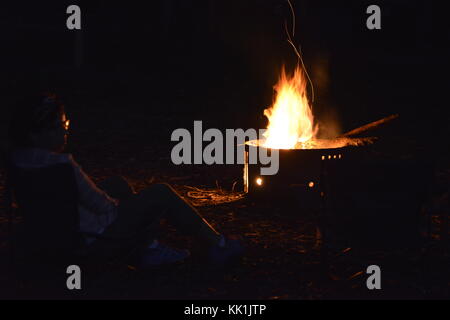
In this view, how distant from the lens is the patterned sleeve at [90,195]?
5059 mm

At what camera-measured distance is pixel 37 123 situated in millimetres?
4945

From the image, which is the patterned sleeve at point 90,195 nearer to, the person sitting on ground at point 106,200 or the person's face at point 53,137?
the person sitting on ground at point 106,200

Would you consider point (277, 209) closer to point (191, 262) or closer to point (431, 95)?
point (191, 262)

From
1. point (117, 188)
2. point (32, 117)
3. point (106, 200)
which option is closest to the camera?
point (32, 117)

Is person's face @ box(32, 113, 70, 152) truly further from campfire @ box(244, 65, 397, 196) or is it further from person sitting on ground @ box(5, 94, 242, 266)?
campfire @ box(244, 65, 397, 196)

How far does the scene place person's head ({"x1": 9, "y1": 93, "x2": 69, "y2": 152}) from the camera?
4910mm

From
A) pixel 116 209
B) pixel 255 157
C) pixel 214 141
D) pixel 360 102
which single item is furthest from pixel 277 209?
pixel 360 102

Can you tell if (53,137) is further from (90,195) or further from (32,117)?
(90,195)

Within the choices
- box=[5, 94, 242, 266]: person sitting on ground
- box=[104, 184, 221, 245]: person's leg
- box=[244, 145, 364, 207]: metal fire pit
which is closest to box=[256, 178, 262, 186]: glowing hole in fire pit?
box=[244, 145, 364, 207]: metal fire pit

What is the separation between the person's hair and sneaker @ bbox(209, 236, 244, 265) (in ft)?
5.28

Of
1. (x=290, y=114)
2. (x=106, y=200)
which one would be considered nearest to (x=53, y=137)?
(x=106, y=200)


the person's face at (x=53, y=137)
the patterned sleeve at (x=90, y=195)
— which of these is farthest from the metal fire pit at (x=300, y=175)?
the person's face at (x=53, y=137)

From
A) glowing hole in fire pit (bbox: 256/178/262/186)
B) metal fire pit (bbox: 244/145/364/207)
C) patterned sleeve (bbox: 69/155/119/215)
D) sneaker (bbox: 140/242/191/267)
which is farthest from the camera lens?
glowing hole in fire pit (bbox: 256/178/262/186)

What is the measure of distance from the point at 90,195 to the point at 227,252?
123 cm
